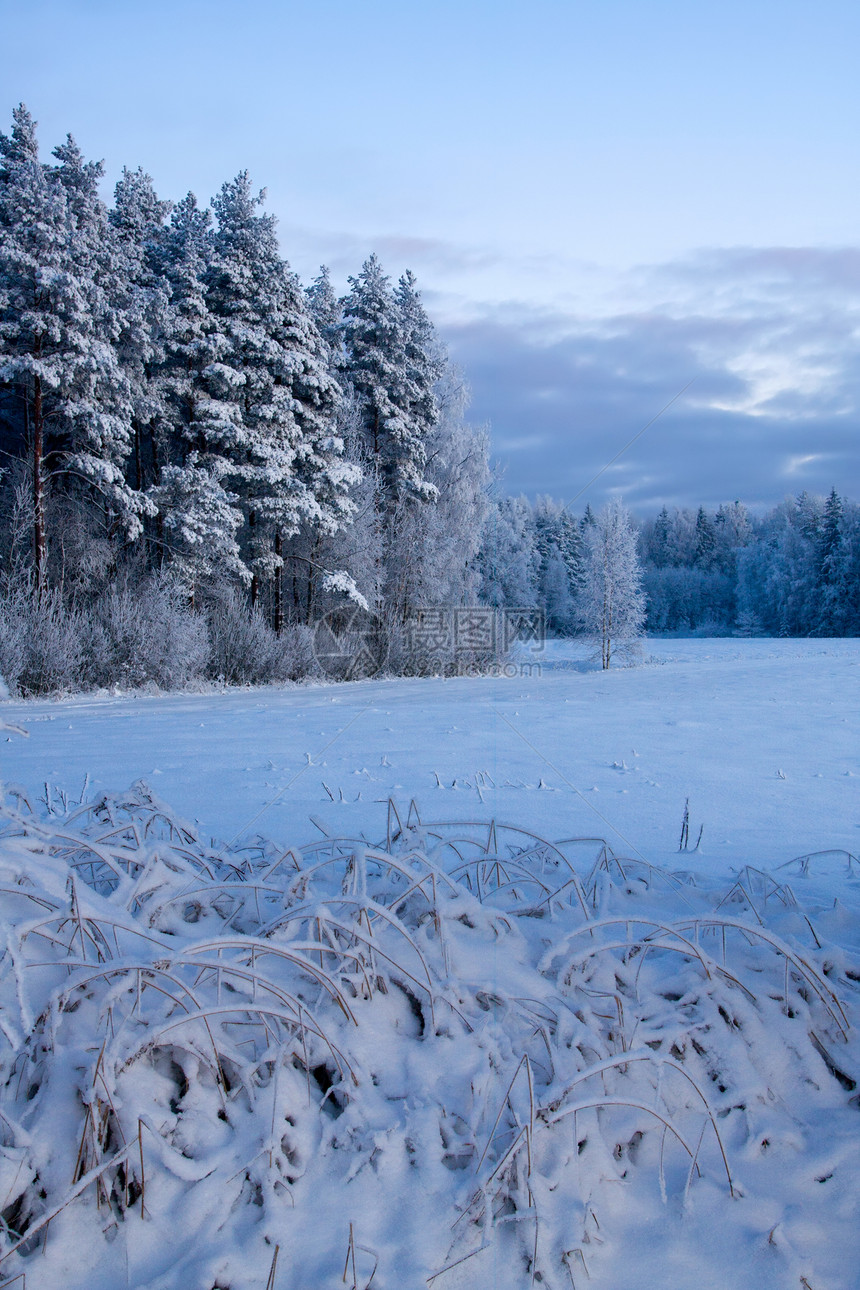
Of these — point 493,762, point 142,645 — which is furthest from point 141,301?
point 493,762

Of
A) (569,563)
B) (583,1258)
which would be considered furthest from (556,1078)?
(569,563)

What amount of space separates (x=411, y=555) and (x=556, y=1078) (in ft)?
64.3

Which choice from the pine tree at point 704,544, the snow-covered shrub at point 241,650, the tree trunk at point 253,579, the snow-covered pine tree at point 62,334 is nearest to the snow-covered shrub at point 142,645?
the snow-covered shrub at point 241,650

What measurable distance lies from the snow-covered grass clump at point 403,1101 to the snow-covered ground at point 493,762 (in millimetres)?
2101

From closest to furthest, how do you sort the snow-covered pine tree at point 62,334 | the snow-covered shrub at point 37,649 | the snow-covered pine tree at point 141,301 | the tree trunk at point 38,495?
the snow-covered shrub at point 37,649
the snow-covered pine tree at point 62,334
the tree trunk at point 38,495
the snow-covered pine tree at point 141,301

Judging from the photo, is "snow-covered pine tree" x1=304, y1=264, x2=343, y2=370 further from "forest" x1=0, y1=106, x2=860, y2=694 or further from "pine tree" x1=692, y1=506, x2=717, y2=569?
"pine tree" x1=692, y1=506, x2=717, y2=569

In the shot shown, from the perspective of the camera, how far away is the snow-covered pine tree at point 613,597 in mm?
26469

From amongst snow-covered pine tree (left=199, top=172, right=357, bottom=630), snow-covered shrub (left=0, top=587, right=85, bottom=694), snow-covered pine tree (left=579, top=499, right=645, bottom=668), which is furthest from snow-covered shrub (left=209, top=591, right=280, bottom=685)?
snow-covered pine tree (left=579, top=499, right=645, bottom=668)

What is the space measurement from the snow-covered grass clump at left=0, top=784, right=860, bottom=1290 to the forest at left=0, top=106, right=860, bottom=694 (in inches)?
461

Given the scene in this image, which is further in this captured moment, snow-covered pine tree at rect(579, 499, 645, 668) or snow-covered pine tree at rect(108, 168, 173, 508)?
snow-covered pine tree at rect(579, 499, 645, 668)

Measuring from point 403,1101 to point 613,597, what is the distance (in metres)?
26.4

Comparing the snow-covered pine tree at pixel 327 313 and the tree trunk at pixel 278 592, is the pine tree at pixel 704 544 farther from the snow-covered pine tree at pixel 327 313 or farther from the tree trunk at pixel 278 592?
the tree trunk at pixel 278 592

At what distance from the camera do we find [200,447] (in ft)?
60.1

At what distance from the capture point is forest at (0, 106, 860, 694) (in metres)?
13.9
